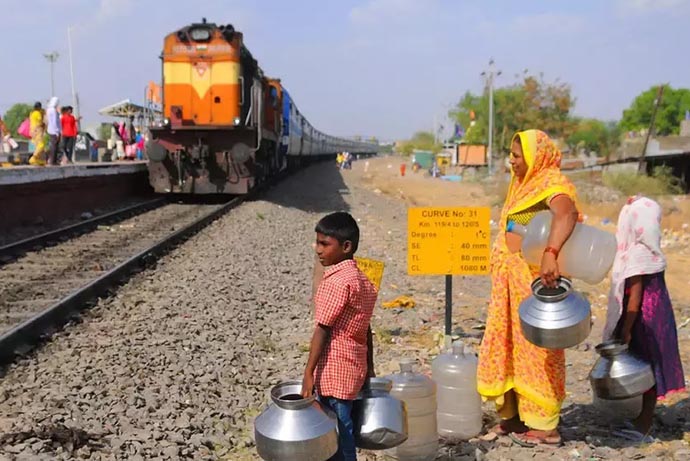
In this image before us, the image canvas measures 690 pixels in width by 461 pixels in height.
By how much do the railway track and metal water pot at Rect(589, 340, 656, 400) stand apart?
163 inches

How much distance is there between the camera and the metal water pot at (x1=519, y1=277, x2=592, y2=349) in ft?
11.4

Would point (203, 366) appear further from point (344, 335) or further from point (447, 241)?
point (344, 335)

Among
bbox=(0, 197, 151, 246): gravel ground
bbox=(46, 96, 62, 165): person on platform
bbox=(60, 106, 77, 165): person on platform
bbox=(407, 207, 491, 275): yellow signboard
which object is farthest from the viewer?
bbox=(60, 106, 77, 165): person on platform

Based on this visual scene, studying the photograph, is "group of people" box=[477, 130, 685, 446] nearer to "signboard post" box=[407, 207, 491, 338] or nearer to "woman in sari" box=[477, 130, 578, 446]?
"woman in sari" box=[477, 130, 578, 446]

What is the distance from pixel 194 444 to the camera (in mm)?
3793

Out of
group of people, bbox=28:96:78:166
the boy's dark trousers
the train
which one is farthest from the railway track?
group of people, bbox=28:96:78:166

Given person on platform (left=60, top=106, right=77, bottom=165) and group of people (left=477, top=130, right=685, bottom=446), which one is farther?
person on platform (left=60, top=106, right=77, bottom=165)

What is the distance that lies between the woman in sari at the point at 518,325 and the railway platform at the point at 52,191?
9.30 m

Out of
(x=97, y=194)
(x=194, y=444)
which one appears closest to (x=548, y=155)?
(x=194, y=444)

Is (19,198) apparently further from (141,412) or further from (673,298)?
(673,298)

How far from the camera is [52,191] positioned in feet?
43.4

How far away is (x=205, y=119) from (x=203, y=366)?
1229cm

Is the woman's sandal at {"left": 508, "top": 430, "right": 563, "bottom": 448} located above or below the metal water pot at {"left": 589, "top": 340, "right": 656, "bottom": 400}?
below

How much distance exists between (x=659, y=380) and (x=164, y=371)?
10.7ft
